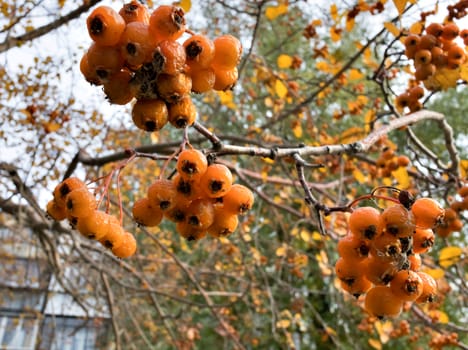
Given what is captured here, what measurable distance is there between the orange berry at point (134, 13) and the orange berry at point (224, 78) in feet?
0.66

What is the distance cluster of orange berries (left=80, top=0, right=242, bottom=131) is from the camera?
881mm

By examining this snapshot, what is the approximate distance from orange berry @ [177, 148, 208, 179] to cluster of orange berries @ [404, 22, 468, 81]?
1.46 m

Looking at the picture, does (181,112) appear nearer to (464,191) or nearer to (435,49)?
(435,49)

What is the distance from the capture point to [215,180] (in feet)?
3.30

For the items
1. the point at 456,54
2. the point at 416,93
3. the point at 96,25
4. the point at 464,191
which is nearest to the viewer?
the point at 96,25

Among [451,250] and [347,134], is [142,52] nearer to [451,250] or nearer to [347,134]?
[451,250]

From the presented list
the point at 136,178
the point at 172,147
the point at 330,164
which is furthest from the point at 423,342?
the point at 172,147

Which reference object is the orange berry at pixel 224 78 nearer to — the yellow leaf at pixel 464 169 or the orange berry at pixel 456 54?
the orange berry at pixel 456 54

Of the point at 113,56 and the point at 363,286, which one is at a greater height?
the point at 113,56

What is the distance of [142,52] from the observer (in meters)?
0.88

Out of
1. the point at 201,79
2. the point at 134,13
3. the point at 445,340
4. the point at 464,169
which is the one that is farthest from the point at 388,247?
the point at 445,340

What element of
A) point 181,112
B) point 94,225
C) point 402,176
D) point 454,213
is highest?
point 402,176

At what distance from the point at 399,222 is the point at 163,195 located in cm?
56

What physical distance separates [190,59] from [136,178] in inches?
236
